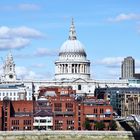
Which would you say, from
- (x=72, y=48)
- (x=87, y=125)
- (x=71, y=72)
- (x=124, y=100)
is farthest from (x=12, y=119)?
(x=72, y=48)

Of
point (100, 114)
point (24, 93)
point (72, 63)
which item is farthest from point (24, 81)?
point (100, 114)

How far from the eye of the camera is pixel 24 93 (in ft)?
451

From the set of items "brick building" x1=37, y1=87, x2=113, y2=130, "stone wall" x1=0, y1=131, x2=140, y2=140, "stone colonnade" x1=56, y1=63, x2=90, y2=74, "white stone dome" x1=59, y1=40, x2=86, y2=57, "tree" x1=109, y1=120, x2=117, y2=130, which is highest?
"white stone dome" x1=59, y1=40, x2=86, y2=57

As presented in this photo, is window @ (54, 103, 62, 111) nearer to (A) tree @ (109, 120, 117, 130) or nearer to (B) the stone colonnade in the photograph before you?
(A) tree @ (109, 120, 117, 130)

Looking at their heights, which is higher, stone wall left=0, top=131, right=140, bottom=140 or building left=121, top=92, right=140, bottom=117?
building left=121, top=92, right=140, bottom=117

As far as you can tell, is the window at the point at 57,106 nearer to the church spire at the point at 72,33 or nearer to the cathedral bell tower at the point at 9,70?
the cathedral bell tower at the point at 9,70

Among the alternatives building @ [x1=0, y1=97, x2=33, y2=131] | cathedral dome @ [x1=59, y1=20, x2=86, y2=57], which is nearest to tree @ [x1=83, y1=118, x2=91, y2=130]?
building @ [x1=0, y1=97, x2=33, y2=131]

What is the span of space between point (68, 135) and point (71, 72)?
299 feet

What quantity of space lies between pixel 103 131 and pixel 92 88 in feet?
269

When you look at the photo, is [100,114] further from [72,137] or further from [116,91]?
[116,91]

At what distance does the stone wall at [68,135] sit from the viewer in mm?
89062

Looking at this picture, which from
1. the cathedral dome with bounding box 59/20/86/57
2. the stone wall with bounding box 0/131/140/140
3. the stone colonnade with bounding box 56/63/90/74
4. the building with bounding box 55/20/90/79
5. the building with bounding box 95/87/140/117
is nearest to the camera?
the stone wall with bounding box 0/131/140/140

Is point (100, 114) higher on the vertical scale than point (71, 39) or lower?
lower

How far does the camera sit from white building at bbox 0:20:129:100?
173125 millimetres
